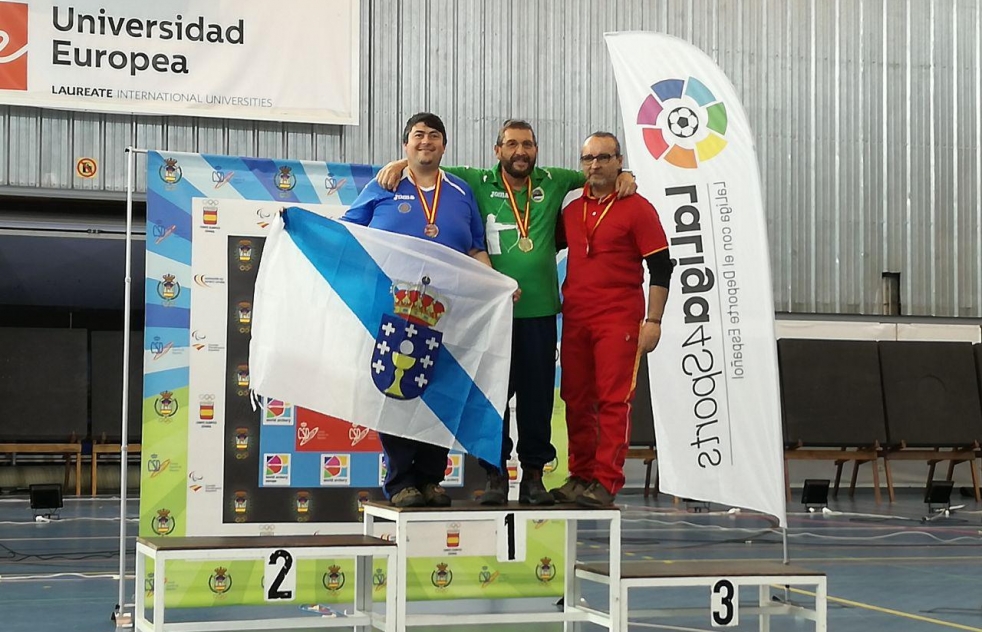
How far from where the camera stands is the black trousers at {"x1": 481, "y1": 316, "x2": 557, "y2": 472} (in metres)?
4.65

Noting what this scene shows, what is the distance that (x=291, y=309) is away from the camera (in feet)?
14.4

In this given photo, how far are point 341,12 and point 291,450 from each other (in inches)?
318

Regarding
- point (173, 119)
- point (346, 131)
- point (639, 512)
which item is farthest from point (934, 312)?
point (173, 119)

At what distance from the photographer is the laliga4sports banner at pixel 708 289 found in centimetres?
620

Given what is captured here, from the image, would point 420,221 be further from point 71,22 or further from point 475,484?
point 71,22

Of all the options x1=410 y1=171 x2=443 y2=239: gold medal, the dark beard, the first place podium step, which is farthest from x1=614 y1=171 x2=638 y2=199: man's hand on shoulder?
the first place podium step

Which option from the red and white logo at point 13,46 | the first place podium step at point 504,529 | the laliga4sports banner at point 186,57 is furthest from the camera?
the laliga4sports banner at point 186,57

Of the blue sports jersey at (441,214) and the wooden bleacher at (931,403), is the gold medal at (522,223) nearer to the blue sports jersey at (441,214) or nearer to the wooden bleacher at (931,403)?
the blue sports jersey at (441,214)

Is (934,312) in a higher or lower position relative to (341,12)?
lower

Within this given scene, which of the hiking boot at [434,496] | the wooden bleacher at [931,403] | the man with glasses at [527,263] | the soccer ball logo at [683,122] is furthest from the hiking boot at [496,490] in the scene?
the wooden bleacher at [931,403]

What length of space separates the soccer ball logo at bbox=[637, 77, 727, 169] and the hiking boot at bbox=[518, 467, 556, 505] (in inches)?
98.0

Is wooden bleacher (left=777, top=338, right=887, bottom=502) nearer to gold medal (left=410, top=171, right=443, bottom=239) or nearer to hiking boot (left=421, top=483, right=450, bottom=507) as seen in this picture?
hiking boot (left=421, top=483, right=450, bottom=507)

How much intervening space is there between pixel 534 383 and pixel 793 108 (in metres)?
10.9

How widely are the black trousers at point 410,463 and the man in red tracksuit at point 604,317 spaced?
49 centimetres
